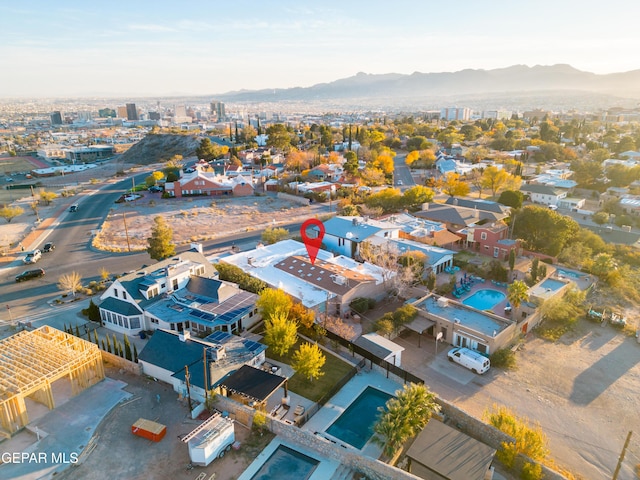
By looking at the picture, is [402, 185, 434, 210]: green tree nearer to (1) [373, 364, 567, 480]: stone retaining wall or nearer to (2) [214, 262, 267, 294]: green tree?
(2) [214, 262, 267, 294]: green tree

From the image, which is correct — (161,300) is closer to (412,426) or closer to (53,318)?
(53,318)

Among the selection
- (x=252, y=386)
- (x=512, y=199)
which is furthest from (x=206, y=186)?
(x=252, y=386)

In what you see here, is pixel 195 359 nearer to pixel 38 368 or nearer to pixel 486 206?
pixel 38 368

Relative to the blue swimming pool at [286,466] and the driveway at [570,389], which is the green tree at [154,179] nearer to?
the driveway at [570,389]

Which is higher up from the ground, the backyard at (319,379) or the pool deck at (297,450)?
the pool deck at (297,450)

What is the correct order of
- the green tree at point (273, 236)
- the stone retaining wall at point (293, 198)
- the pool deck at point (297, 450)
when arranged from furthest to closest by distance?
1. the stone retaining wall at point (293, 198)
2. the green tree at point (273, 236)
3. the pool deck at point (297, 450)

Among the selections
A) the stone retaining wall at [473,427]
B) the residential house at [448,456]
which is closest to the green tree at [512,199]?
the stone retaining wall at [473,427]
